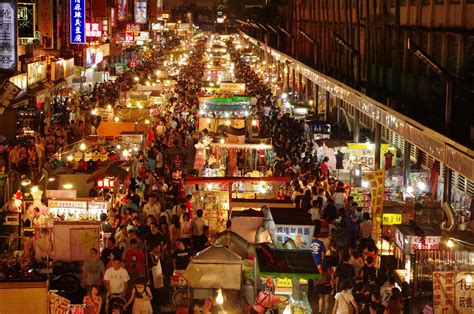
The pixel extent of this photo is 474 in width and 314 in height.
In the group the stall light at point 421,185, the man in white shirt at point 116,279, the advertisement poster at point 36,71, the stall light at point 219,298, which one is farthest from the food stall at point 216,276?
the advertisement poster at point 36,71

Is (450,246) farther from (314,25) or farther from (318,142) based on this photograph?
(314,25)

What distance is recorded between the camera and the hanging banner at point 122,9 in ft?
240

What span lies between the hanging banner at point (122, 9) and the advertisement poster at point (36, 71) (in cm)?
3696

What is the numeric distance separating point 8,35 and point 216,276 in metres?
11.3

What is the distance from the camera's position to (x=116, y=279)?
12906 millimetres

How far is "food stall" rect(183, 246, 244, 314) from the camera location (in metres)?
11.5

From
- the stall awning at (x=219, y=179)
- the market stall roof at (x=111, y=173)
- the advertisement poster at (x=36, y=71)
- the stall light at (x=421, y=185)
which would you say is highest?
the advertisement poster at (x=36, y=71)

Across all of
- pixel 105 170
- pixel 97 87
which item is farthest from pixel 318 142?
pixel 97 87

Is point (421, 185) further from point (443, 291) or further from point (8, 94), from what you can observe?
point (8, 94)

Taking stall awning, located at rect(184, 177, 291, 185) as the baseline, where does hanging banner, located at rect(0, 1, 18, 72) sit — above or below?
above

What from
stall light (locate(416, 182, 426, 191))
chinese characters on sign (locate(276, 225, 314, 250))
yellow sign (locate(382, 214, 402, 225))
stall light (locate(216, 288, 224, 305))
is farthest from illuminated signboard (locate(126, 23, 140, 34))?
stall light (locate(216, 288, 224, 305))

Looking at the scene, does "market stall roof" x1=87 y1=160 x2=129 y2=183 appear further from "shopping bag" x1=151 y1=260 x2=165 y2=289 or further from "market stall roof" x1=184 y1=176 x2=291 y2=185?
"shopping bag" x1=151 y1=260 x2=165 y2=289

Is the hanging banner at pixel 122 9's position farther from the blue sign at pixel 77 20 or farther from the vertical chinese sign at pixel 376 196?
the vertical chinese sign at pixel 376 196

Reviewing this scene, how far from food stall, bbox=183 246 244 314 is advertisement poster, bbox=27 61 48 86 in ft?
74.2
